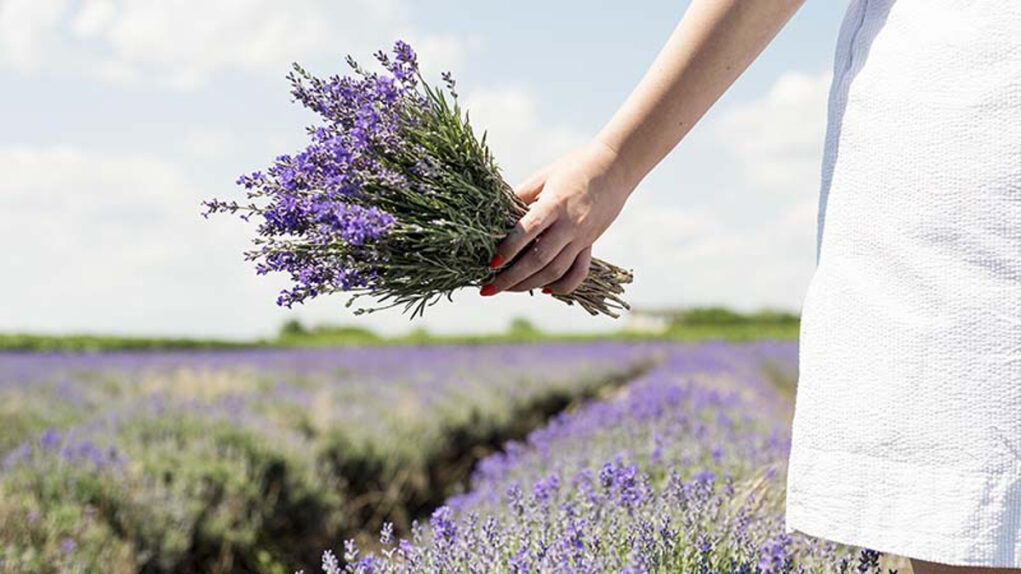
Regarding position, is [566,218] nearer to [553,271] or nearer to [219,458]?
[553,271]

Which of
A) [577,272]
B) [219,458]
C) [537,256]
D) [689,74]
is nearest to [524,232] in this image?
[537,256]

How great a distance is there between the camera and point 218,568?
199 inches

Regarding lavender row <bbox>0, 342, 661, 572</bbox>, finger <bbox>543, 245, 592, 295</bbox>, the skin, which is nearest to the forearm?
the skin

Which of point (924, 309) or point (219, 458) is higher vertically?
point (924, 309)

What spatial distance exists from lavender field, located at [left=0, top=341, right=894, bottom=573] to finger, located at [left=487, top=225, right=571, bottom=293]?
21.3 inches

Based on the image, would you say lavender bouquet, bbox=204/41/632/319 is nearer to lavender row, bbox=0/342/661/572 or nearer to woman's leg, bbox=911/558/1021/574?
woman's leg, bbox=911/558/1021/574

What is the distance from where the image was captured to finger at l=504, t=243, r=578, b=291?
199 cm

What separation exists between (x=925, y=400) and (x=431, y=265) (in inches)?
36.3

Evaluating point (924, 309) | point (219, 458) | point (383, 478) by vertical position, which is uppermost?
point (924, 309)

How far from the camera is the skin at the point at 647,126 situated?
1.92 m

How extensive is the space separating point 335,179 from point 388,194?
12 centimetres

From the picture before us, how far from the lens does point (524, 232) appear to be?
1.97 m

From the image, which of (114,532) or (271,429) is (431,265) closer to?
(114,532)

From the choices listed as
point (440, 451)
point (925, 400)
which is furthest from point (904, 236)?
point (440, 451)
